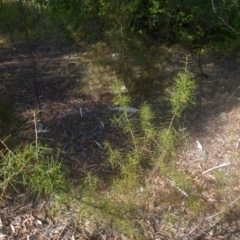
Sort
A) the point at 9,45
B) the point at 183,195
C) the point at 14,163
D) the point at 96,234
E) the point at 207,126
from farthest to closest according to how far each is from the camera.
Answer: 1. the point at 9,45
2. the point at 207,126
3. the point at 183,195
4. the point at 96,234
5. the point at 14,163

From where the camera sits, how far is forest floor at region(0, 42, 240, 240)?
141 inches

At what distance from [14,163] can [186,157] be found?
6.95ft

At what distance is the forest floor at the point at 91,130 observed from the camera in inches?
141

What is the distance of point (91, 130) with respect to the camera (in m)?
4.93

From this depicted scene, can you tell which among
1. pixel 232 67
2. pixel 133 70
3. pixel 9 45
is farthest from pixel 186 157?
pixel 9 45

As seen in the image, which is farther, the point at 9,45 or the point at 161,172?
the point at 9,45

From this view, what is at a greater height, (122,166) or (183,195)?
(122,166)

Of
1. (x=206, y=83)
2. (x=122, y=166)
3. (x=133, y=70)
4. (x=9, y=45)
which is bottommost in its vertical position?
(x=9, y=45)

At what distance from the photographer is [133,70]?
5.68 m

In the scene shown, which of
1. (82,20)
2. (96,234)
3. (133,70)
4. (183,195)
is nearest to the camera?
(96,234)

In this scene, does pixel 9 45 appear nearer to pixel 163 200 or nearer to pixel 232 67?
pixel 232 67

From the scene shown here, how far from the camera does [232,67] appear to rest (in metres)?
6.93

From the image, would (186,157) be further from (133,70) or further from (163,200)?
(133,70)

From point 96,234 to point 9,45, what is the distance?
19.7ft
